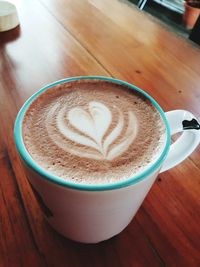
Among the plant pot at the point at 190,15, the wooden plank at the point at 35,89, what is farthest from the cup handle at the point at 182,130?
the plant pot at the point at 190,15

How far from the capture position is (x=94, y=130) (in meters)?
0.43

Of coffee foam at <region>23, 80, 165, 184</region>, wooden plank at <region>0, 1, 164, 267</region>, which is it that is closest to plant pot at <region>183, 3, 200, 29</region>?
wooden plank at <region>0, 1, 164, 267</region>

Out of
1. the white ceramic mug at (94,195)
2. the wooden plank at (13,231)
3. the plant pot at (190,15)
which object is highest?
the plant pot at (190,15)

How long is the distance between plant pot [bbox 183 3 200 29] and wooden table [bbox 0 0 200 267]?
1049 mm

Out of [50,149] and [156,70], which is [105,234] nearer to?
[50,149]

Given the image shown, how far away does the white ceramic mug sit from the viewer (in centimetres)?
33

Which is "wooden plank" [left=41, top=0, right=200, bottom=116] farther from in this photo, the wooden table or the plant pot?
the plant pot

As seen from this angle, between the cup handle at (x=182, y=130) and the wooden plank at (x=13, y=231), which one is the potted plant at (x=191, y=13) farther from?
the wooden plank at (x=13, y=231)

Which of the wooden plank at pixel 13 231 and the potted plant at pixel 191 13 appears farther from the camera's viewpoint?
the potted plant at pixel 191 13

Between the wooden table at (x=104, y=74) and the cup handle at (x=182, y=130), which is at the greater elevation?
the cup handle at (x=182, y=130)

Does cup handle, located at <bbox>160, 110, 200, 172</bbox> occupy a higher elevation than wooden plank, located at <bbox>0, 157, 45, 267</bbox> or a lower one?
higher

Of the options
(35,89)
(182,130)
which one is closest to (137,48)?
(35,89)

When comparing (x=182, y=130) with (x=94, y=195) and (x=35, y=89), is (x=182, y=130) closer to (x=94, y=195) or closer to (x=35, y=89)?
(x=94, y=195)

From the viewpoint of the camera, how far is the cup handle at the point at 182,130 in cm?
44
